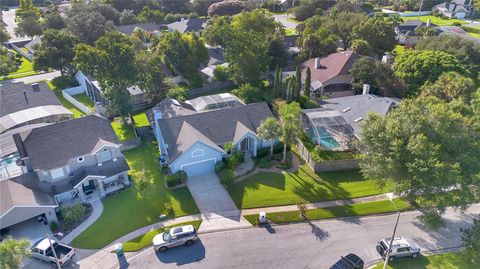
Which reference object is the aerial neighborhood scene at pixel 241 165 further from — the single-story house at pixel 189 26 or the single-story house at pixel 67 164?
the single-story house at pixel 189 26

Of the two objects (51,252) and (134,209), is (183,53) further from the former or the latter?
(51,252)

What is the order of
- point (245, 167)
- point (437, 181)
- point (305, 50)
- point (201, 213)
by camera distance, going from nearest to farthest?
point (437, 181)
point (201, 213)
point (245, 167)
point (305, 50)

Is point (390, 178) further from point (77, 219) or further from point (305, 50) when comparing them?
point (305, 50)

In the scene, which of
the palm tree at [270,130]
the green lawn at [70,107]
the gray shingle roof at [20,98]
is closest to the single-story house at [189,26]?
the green lawn at [70,107]

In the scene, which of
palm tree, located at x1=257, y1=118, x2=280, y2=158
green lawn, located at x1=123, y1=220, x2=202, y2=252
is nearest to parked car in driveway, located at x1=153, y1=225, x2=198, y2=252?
green lawn, located at x1=123, y1=220, x2=202, y2=252

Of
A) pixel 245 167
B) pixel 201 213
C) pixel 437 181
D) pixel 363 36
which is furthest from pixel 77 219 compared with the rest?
pixel 363 36

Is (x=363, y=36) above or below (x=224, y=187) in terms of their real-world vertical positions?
above
